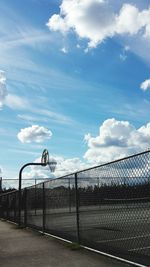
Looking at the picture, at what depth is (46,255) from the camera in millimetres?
9266

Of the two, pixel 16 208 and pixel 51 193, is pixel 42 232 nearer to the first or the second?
pixel 51 193

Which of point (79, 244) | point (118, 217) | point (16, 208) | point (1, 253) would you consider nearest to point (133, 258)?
point (118, 217)

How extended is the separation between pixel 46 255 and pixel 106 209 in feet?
5.86

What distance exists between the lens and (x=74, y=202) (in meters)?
10.9

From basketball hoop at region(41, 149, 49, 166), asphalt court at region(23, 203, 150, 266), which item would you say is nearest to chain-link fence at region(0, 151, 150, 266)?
asphalt court at region(23, 203, 150, 266)

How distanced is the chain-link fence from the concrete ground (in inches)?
12.4

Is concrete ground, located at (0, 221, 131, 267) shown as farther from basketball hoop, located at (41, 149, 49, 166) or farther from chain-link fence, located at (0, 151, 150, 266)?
basketball hoop, located at (41, 149, 49, 166)

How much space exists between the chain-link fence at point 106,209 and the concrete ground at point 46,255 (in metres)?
0.32

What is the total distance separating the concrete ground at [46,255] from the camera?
810 cm

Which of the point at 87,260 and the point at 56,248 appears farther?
the point at 56,248

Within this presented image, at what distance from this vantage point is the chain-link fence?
7.07 meters

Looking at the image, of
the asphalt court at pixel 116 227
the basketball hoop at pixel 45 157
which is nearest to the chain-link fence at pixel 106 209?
the asphalt court at pixel 116 227

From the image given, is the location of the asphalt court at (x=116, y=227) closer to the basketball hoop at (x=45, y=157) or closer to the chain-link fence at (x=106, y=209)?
the chain-link fence at (x=106, y=209)

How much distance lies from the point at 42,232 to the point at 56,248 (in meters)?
3.94
